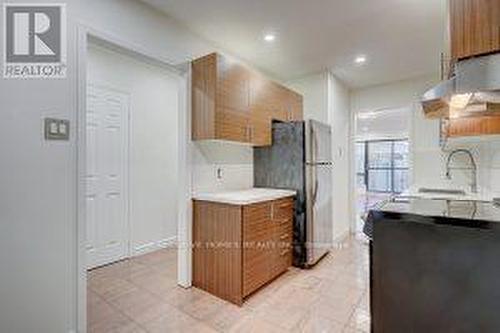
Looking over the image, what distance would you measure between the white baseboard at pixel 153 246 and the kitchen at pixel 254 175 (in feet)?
0.10

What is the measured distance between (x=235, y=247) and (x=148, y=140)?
221 centimetres

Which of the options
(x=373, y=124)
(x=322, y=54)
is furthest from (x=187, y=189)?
(x=373, y=124)

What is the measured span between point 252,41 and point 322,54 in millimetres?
906

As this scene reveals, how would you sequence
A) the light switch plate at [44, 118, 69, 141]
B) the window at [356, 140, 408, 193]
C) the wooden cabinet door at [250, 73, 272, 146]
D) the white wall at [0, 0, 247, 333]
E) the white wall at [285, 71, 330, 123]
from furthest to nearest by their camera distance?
the window at [356, 140, 408, 193] → the white wall at [285, 71, 330, 123] → the wooden cabinet door at [250, 73, 272, 146] → the light switch plate at [44, 118, 69, 141] → the white wall at [0, 0, 247, 333]

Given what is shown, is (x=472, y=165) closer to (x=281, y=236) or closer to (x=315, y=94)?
(x=315, y=94)

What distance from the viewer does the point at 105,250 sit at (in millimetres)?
3363

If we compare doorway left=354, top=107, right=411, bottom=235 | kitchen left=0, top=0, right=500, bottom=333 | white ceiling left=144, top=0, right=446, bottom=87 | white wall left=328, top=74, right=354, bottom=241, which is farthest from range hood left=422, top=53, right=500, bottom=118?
doorway left=354, top=107, right=411, bottom=235

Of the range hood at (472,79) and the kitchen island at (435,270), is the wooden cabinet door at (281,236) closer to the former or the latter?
the kitchen island at (435,270)

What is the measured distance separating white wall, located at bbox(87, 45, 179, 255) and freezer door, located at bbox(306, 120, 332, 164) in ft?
6.19

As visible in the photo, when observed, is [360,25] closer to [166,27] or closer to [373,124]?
[166,27]

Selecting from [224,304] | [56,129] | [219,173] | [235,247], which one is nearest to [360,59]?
[219,173]

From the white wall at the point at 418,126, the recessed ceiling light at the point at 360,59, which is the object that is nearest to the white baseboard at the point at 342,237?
the white wall at the point at 418,126

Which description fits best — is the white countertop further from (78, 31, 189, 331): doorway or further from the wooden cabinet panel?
the wooden cabinet panel

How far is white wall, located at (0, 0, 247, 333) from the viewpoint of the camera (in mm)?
1601
